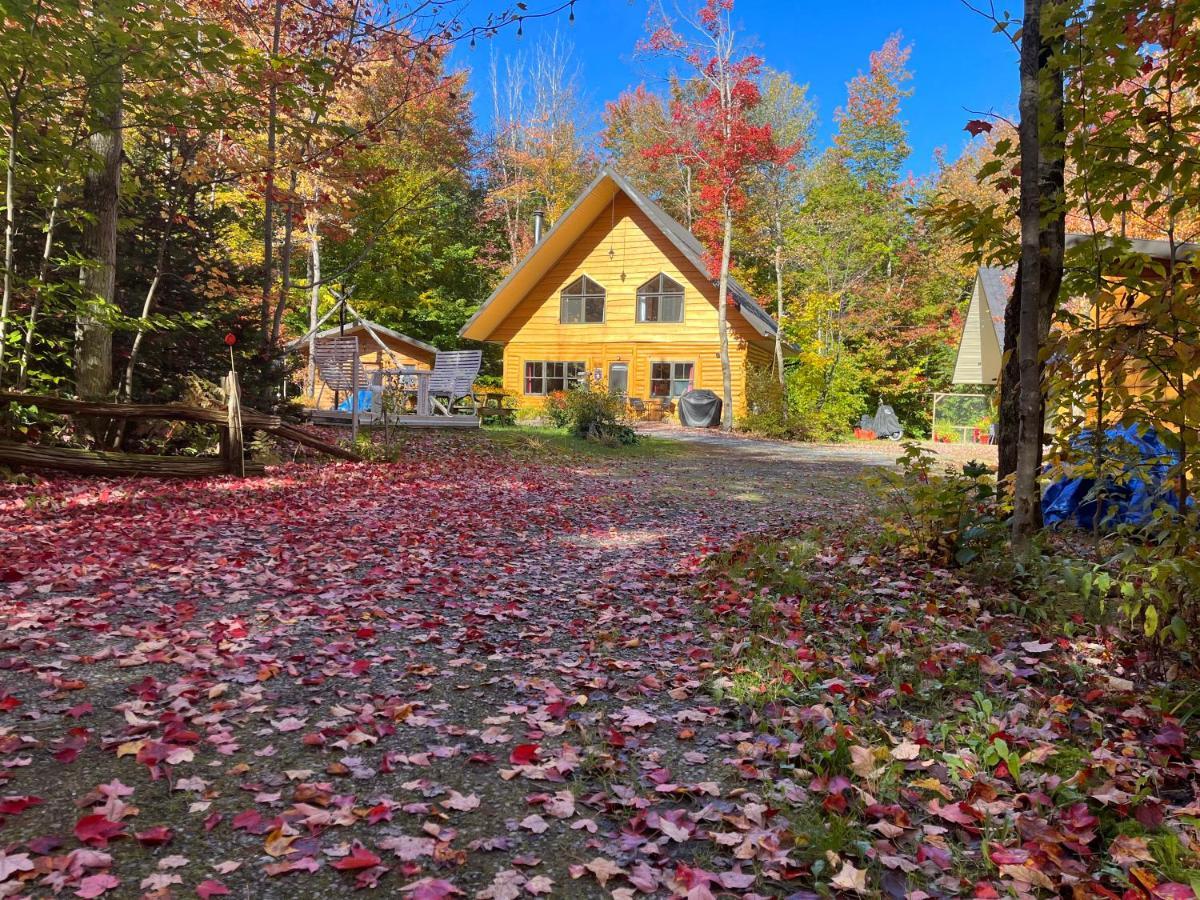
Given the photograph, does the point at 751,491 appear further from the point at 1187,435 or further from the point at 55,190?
the point at 55,190

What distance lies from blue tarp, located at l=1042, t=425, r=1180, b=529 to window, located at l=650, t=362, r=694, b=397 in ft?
61.2

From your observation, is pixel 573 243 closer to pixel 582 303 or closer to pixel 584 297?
pixel 584 297

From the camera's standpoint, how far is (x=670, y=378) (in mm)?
25156

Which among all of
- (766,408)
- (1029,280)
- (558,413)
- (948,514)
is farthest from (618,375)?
(1029,280)

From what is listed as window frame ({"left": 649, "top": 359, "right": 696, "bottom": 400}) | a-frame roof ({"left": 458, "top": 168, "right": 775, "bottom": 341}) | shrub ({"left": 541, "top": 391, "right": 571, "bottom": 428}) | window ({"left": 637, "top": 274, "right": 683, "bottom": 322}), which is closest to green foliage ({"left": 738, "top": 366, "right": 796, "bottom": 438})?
a-frame roof ({"left": 458, "top": 168, "right": 775, "bottom": 341})

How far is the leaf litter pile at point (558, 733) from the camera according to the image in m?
2.06

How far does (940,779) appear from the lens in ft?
8.39

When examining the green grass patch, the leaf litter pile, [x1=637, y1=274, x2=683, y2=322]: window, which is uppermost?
[x1=637, y1=274, x2=683, y2=322]: window

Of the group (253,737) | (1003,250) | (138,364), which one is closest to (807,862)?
(253,737)

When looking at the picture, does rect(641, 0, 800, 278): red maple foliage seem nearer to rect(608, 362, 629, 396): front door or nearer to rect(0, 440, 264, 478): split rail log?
rect(608, 362, 629, 396): front door

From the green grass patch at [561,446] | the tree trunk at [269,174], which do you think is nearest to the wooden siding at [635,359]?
the green grass patch at [561,446]

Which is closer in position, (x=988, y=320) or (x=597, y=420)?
(x=597, y=420)

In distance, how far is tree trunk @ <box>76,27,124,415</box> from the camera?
7.08m

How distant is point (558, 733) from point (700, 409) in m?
20.8
